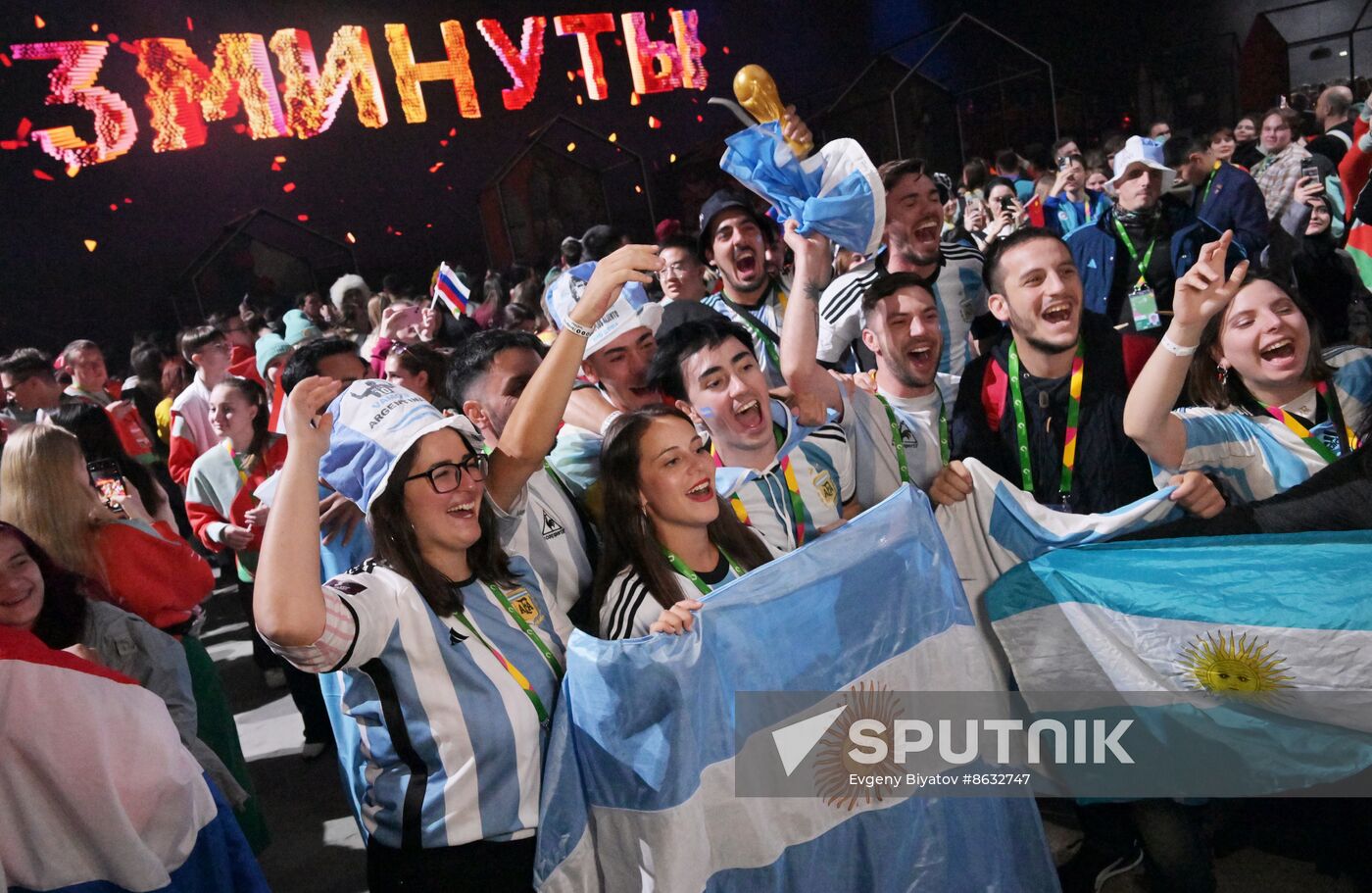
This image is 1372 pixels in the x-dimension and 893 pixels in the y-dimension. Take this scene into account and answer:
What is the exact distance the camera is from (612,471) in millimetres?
2186

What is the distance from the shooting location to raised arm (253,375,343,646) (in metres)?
1.58

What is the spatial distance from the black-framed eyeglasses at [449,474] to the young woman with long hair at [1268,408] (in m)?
1.53

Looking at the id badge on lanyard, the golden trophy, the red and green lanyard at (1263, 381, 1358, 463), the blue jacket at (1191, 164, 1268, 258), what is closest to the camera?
the red and green lanyard at (1263, 381, 1358, 463)

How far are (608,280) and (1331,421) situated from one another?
1.83m

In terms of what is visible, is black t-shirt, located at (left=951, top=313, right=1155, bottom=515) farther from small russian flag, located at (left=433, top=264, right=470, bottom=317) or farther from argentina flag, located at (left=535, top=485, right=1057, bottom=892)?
small russian flag, located at (left=433, top=264, right=470, bottom=317)

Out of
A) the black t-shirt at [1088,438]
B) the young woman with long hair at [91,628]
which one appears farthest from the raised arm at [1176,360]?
the young woman with long hair at [91,628]

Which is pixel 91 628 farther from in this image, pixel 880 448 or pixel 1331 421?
pixel 1331 421

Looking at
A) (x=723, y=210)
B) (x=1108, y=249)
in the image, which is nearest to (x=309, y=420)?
(x=723, y=210)

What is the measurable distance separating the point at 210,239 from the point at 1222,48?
1355 cm

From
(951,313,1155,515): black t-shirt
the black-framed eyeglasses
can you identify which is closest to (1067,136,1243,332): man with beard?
(951,313,1155,515): black t-shirt

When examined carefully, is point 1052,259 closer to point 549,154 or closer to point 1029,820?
point 1029,820

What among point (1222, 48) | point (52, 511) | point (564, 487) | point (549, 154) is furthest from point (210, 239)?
point (1222, 48)

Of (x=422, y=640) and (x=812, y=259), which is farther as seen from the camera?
(x=812, y=259)

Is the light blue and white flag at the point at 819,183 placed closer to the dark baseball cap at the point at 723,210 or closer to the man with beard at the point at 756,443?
the man with beard at the point at 756,443
